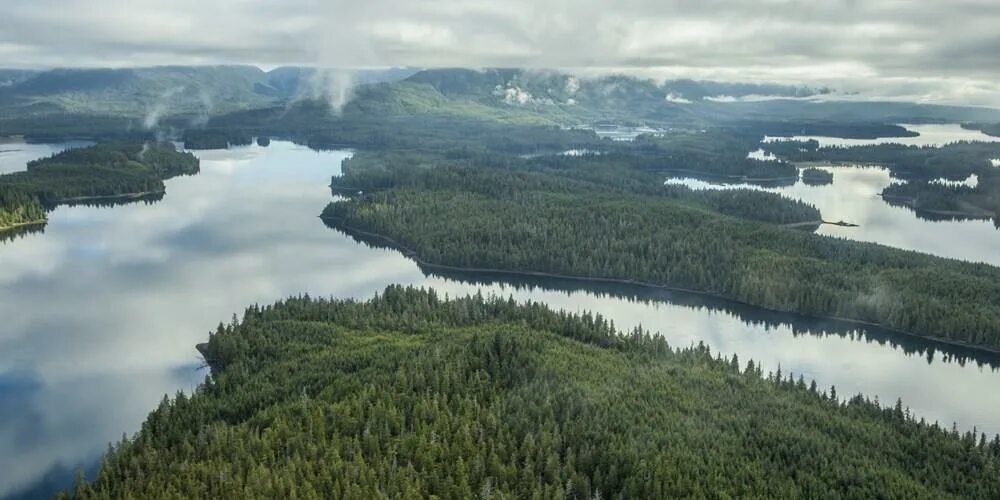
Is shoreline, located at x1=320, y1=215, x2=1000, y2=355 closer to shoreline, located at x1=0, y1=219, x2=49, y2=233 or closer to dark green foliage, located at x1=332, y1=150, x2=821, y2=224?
dark green foliage, located at x1=332, y1=150, x2=821, y2=224

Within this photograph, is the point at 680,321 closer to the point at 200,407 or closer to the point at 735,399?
the point at 735,399

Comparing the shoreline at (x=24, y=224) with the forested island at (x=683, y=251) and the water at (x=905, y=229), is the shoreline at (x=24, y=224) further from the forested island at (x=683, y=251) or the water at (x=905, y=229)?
the water at (x=905, y=229)

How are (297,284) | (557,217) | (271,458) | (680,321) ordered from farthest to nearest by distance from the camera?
(557,217) → (297,284) → (680,321) → (271,458)

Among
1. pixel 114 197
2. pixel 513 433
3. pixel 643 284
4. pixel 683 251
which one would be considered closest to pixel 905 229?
pixel 683 251

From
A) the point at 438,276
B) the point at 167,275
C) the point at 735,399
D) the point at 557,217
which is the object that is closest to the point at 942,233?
the point at 557,217

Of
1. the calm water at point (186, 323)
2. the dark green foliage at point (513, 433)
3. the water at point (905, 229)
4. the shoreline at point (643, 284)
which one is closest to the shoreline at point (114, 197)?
the calm water at point (186, 323)

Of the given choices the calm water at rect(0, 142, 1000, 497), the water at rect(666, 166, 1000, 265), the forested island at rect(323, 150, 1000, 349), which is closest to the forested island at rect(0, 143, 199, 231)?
the calm water at rect(0, 142, 1000, 497)
